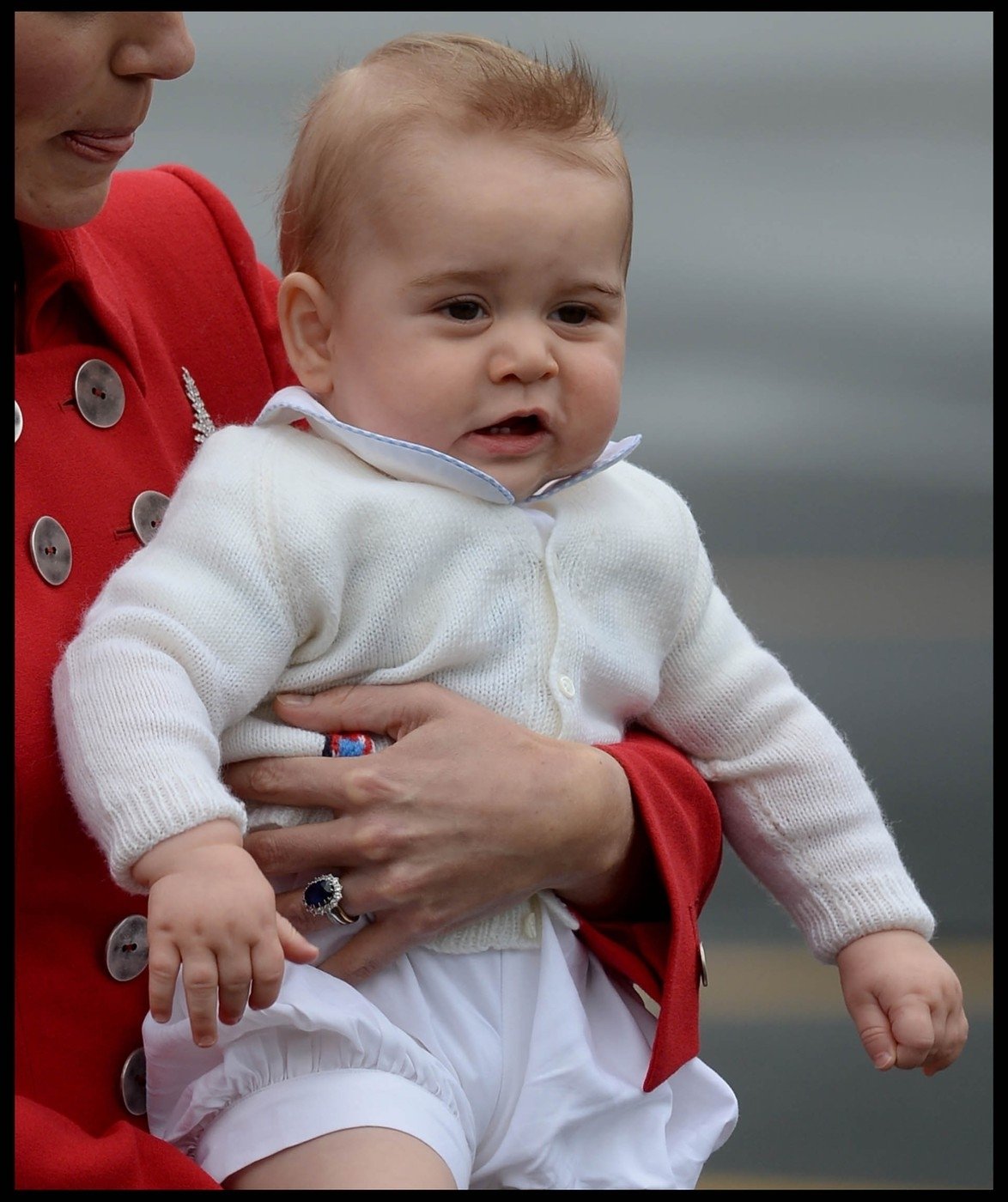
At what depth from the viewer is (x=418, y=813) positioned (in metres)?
1.01

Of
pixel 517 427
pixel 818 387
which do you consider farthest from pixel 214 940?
pixel 818 387

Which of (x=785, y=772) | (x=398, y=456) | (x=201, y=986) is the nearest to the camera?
(x=201, y=986)

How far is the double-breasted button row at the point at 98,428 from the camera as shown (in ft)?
3.32

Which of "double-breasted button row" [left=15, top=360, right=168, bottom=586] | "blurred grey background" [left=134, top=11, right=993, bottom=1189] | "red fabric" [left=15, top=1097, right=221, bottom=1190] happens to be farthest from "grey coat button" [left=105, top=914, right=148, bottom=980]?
"blurred grey background" [left=134, top=11, right=993, bottom=1189]

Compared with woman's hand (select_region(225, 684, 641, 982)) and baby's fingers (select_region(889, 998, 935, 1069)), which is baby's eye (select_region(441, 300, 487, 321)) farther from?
baby's fingers (select_region(889, 998, 935, 1069))

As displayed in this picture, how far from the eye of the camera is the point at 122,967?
3.35ft

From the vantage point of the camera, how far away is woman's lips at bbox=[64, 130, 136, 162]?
1.01 meters

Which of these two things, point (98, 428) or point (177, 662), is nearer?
point (177, 662)

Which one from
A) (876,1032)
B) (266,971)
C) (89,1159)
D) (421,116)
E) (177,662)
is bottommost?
(876,1032)

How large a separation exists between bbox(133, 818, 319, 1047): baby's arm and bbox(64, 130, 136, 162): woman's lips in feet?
1.46

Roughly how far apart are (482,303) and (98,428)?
0.87 ft

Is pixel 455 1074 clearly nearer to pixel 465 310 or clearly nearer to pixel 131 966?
pixel 131 966

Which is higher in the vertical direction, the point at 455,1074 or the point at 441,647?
the point at 441,647

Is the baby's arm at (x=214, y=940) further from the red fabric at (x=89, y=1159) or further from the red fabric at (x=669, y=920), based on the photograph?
the red fabric at (x=669, y=920)
